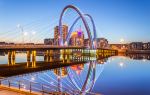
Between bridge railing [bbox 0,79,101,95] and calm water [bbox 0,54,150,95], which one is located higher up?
bridge railing [bbox 0,79,101,95]

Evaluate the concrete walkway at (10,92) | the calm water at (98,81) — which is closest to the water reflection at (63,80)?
the calm water at (98,81)

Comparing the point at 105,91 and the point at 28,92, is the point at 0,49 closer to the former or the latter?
the point at 105,91

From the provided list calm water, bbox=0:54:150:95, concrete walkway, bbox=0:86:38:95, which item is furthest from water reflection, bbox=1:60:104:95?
concrete walkway, bbox=0:86:38:95

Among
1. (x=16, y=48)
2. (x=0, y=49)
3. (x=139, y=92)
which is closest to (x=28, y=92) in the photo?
(x=139, y=92)

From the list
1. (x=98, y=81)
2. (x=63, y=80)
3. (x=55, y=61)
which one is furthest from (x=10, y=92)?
(x=55, y=61)

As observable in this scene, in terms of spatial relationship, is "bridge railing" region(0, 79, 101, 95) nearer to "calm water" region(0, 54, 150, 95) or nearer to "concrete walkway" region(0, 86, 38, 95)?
"concrete walkway" region(0, 86, 38, 95)

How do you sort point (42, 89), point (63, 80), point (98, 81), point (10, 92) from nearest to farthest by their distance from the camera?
1. point (42, 89)
2. point (10, 92)
3. point (98, 81)
4. point (63, 80)

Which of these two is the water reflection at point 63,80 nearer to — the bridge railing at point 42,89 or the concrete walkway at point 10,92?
the bridge railing at point 42,89

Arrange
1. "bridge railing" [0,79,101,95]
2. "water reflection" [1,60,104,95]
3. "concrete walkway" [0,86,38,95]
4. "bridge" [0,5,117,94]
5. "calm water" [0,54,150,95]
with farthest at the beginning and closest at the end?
"bridge" [0,5,117,94]
"water reflection" [1,60,104,95]
"calm water" [0,54,150,95]
"concrete walkway" [0,86,38,95]
"bridge railing" [0,79,101,95]

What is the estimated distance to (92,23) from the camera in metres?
161

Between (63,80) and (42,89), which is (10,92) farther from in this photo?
(63,80)

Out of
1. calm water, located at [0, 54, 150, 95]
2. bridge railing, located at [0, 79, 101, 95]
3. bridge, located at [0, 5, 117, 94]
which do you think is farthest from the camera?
bridge, located at [0, 5, 117, 94]

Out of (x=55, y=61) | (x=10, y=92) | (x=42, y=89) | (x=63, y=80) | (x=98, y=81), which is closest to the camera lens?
(x=42, y=89)

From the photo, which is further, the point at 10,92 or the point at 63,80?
the point at 63,80
